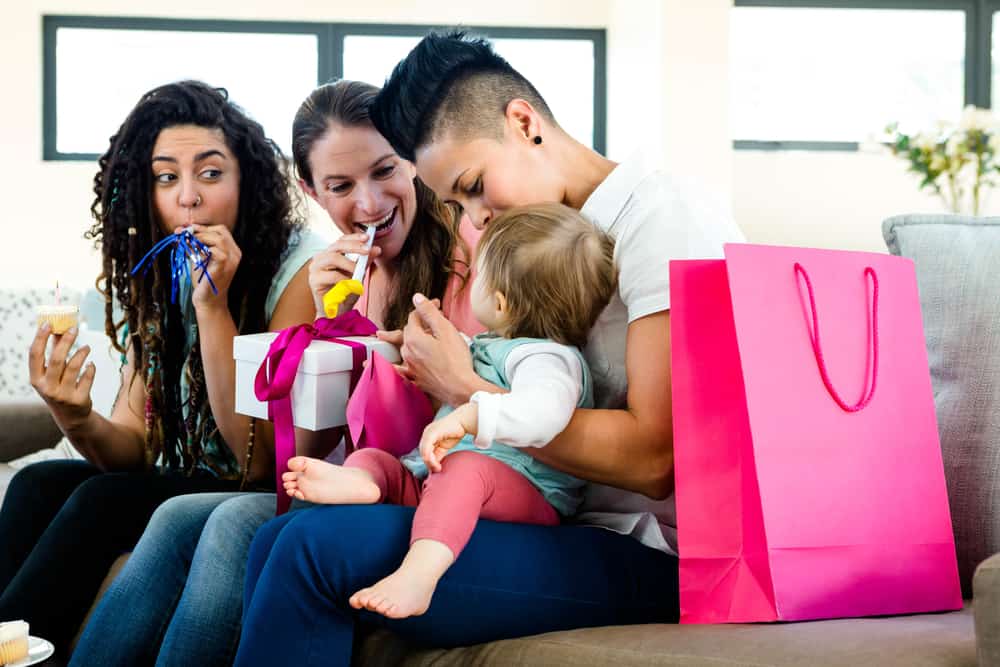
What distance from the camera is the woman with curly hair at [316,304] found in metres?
1.49

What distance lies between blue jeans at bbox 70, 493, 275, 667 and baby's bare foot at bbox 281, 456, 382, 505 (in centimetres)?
28

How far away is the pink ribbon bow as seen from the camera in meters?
1.52

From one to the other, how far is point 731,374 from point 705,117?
426 cm

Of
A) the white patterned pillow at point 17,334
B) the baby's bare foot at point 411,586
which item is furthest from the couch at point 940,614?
the white patterned pillow at point 17,334

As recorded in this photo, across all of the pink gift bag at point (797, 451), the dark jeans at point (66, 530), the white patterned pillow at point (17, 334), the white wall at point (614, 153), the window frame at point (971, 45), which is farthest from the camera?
the window frame at point (971, 45)

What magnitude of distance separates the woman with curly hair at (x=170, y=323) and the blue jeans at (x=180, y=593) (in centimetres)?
21

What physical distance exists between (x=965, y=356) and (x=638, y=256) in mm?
475

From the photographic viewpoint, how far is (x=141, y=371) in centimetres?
202

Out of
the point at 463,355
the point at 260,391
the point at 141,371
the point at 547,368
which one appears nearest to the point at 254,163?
the point at 141,371

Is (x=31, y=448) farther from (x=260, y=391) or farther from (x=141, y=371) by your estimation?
(x=260, y=391)

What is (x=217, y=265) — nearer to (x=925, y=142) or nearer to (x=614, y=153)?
(x=925, y=142)

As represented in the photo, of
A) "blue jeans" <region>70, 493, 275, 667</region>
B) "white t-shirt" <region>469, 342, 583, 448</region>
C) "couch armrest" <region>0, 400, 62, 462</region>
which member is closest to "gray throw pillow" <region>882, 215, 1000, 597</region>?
"white t-shirt" <region>469, 342, 583, 448</region>

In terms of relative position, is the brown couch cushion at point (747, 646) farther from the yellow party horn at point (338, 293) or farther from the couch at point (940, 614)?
the yellow party horn at point (338, 293)

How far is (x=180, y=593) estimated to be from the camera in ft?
5.26
